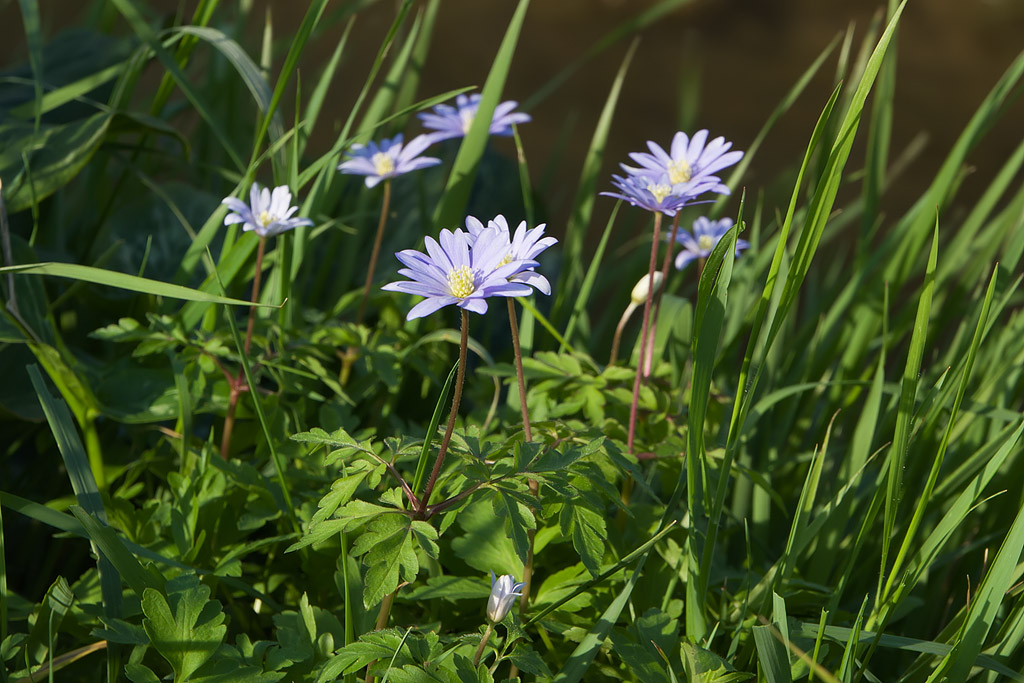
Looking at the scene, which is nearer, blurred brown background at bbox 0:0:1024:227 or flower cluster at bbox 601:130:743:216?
flower cluster at bbox 601:130:743:216

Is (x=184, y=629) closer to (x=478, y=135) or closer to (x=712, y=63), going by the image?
(x=478, y=135)

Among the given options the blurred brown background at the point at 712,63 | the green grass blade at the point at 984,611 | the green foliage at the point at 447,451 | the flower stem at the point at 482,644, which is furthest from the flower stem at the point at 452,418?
the blurred brown background at the point at 712,63

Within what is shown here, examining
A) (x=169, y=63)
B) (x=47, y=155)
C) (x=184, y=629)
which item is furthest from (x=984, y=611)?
(x=47, y=155)

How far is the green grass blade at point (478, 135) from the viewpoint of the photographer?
4.41ft

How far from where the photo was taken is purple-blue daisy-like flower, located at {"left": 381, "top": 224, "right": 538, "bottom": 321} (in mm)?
710

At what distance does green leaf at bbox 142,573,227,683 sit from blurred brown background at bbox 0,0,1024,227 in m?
2.57

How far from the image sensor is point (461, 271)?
2.56 ft

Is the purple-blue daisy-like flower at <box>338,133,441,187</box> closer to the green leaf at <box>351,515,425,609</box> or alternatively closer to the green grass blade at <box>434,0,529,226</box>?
the green grass blade at <box>434,0,529,226</box>

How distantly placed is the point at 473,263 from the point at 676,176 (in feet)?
1.25

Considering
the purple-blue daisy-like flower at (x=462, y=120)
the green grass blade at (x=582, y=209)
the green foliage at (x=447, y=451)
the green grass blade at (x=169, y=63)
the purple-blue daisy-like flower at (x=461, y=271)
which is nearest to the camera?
the purple-blue daisy-like flower at (x=461, y=271)

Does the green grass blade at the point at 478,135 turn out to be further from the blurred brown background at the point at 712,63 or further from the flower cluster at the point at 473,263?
the blurred brown background at the point at 712,63

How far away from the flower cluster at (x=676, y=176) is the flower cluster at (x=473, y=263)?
19 cm

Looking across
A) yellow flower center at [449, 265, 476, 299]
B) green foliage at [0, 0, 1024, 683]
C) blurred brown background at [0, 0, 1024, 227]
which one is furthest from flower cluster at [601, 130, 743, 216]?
blurred brown background at [0, 0, 1024, 227]

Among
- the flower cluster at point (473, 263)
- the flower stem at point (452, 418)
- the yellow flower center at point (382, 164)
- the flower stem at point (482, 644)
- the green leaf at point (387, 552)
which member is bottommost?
the flower stem at point (482, 644)
